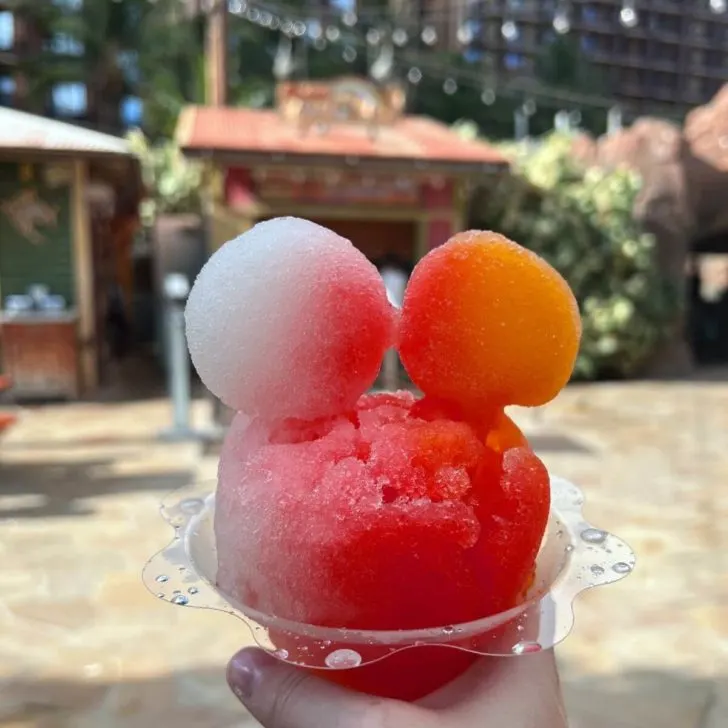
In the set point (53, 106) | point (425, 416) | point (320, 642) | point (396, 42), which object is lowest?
point (320, 642)

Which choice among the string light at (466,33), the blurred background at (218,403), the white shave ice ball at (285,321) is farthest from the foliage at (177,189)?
the string light at (466,33)

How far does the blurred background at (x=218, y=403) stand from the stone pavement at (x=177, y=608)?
14 millimetres

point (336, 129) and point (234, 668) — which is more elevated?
point (336, 129)

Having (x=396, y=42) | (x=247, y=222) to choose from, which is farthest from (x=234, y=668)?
(x=396, y=42)

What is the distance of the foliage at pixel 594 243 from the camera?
9297mm

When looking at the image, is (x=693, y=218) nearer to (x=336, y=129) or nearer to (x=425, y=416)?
(x=336, y=129)

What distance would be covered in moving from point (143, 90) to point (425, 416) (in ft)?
62.4

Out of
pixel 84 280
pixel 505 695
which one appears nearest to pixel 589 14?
pixel 84 280

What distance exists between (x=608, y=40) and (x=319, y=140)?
21.3m

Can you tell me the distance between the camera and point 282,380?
3.70 ft

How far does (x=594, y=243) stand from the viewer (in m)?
9.50

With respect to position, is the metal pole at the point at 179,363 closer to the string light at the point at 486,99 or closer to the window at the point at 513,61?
the string light at the point at 486,99

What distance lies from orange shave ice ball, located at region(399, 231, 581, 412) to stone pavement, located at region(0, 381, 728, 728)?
2117 millimetres

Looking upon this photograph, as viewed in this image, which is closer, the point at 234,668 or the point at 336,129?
the point at 234,668
